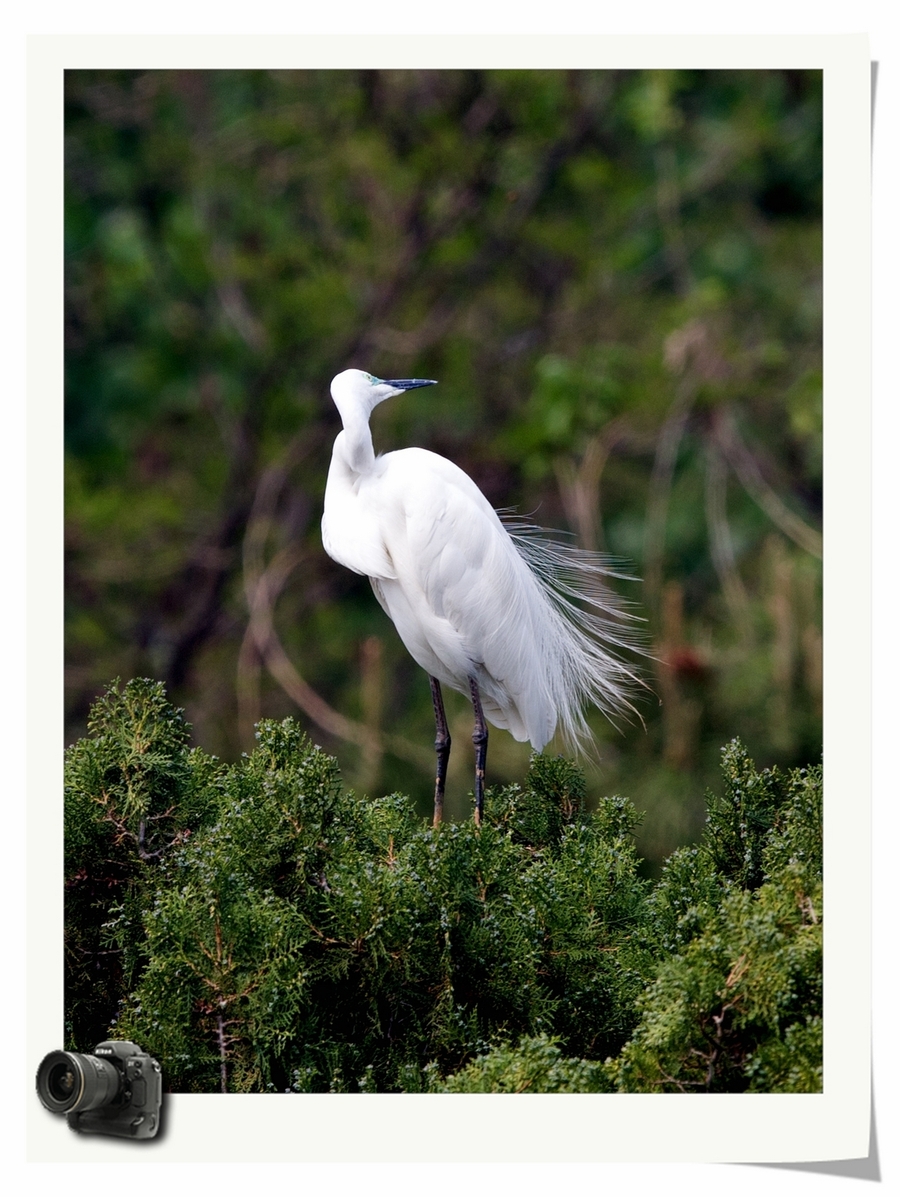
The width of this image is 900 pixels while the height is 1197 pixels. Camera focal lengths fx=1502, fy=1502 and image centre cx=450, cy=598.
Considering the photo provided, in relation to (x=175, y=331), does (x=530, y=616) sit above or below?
below

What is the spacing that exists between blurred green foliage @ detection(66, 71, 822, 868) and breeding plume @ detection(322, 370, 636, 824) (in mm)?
2212

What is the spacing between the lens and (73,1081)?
157cm

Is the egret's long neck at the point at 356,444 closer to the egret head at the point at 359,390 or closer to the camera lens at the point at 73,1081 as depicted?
the egret head at the point at 359,390

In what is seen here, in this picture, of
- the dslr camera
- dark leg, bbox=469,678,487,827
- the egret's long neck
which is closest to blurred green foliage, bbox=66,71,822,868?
dark leg, bbox=469,678,487,827

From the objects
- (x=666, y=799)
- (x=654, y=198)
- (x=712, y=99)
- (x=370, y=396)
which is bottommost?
(x=666, y=799)

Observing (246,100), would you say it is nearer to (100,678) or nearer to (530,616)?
(100,678)

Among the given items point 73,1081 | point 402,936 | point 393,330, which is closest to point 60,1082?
point 73,1081

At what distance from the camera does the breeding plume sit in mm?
2158

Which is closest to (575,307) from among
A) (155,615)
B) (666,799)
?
(155,615)

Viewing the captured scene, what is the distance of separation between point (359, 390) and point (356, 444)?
8cm

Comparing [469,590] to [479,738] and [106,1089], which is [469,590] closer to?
[479,738]

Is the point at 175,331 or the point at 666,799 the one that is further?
A: the point at 175,331

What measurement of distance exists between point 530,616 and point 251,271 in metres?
3.47
